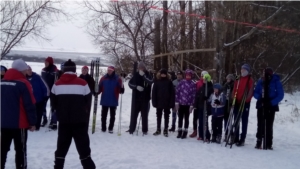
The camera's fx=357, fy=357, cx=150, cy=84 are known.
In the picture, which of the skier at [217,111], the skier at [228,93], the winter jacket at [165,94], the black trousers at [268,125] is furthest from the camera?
the winter jacket at [165,94]

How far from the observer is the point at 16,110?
5.19m

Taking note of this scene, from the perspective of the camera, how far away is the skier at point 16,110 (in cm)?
516

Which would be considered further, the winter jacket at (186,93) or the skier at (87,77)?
the skier at (87,77)

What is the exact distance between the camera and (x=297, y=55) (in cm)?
2067

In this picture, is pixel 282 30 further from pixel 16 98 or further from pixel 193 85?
pixel 16 98

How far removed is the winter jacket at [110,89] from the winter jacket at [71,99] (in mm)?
3878

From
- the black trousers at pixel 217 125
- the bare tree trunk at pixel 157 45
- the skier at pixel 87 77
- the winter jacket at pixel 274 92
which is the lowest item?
the black trousers at pixel 217 125

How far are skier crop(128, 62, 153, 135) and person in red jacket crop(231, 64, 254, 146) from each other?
88.3 inches

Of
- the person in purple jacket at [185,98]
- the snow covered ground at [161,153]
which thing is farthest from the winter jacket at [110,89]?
the person in purple jacket at [185,98]

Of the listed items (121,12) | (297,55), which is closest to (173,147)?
(297,55)

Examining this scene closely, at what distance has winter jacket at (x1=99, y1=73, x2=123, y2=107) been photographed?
946cm

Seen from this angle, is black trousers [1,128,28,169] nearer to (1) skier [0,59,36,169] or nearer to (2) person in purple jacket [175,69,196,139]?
(1) skier [0,59,36,169]

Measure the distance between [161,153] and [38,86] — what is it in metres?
3.52

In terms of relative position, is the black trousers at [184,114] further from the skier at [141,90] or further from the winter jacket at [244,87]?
the winter jacket at [244,87]
